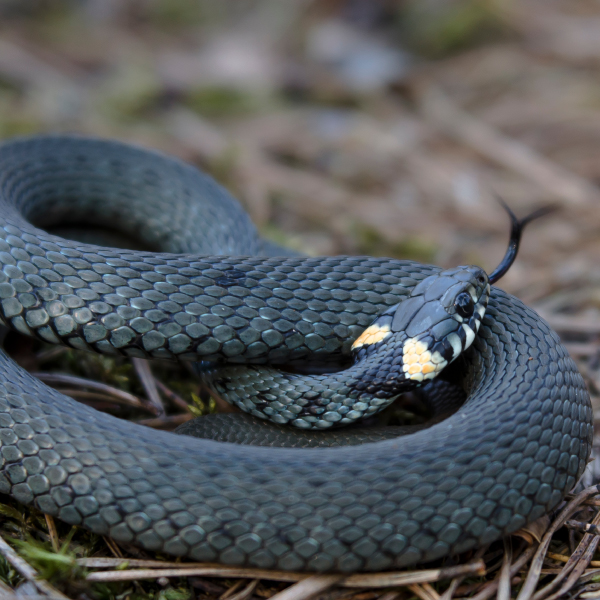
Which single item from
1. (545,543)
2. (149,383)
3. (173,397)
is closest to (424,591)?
(545,543)

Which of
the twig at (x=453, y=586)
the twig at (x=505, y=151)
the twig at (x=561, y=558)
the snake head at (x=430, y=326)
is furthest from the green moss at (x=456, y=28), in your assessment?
the twig at (x=453, y=586)

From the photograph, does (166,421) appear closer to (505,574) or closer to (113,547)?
(113,547)

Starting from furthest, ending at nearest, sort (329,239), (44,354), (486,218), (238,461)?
1. (486,218)
2. (329,239)
3. (44,354)
4. (238,461)

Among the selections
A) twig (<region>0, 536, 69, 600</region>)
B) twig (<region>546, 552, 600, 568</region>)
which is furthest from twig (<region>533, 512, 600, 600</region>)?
twig (<region>0, 536, 69, 600</region>)

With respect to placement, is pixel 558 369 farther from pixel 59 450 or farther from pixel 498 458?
pixel 59 450

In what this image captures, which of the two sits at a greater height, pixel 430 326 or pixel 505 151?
pixel 505 151

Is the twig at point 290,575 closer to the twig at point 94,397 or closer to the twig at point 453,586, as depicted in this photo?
the twig at point 453,586

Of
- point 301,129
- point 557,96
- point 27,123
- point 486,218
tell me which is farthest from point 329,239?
point 557,96

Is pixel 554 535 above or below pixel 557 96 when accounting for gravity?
below

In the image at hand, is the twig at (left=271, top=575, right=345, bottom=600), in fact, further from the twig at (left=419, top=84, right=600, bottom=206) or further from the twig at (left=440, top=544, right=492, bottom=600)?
the twig at (left=419, top=84, right=600, bottom=206)
